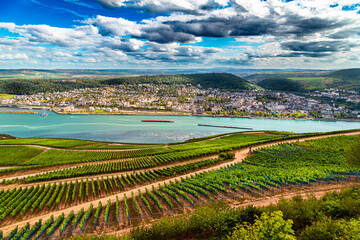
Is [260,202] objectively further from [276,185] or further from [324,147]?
[324,147]

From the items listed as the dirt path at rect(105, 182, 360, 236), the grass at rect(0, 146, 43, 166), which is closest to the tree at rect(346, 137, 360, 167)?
the dirt path at rect(105, 182, 360, 236)

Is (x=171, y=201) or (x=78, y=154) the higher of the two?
(x=171, y=201)

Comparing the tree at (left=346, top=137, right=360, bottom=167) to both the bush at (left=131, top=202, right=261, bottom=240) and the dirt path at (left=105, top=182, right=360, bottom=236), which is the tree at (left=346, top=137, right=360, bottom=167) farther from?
the bush at (left=131, top=202, right=261, bottom=240)

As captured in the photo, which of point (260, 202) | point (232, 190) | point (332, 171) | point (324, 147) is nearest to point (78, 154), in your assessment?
point (232, 190)

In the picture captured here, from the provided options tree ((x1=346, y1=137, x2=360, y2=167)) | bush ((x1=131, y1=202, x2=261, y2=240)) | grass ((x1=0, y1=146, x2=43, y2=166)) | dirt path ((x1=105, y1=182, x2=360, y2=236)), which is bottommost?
grass ((x1=0, y1=146, x2=43, y2=166))

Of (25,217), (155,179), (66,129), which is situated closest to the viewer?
(25,217)

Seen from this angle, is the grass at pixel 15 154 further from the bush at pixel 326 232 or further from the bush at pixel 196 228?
the bush at pixel 326 232

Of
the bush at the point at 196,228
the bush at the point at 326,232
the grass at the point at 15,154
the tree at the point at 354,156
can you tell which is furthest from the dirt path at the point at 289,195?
the grass at the point at 15,154

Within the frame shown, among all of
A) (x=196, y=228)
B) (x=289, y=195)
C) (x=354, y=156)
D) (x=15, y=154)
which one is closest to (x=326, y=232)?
(x=196, y=228)
